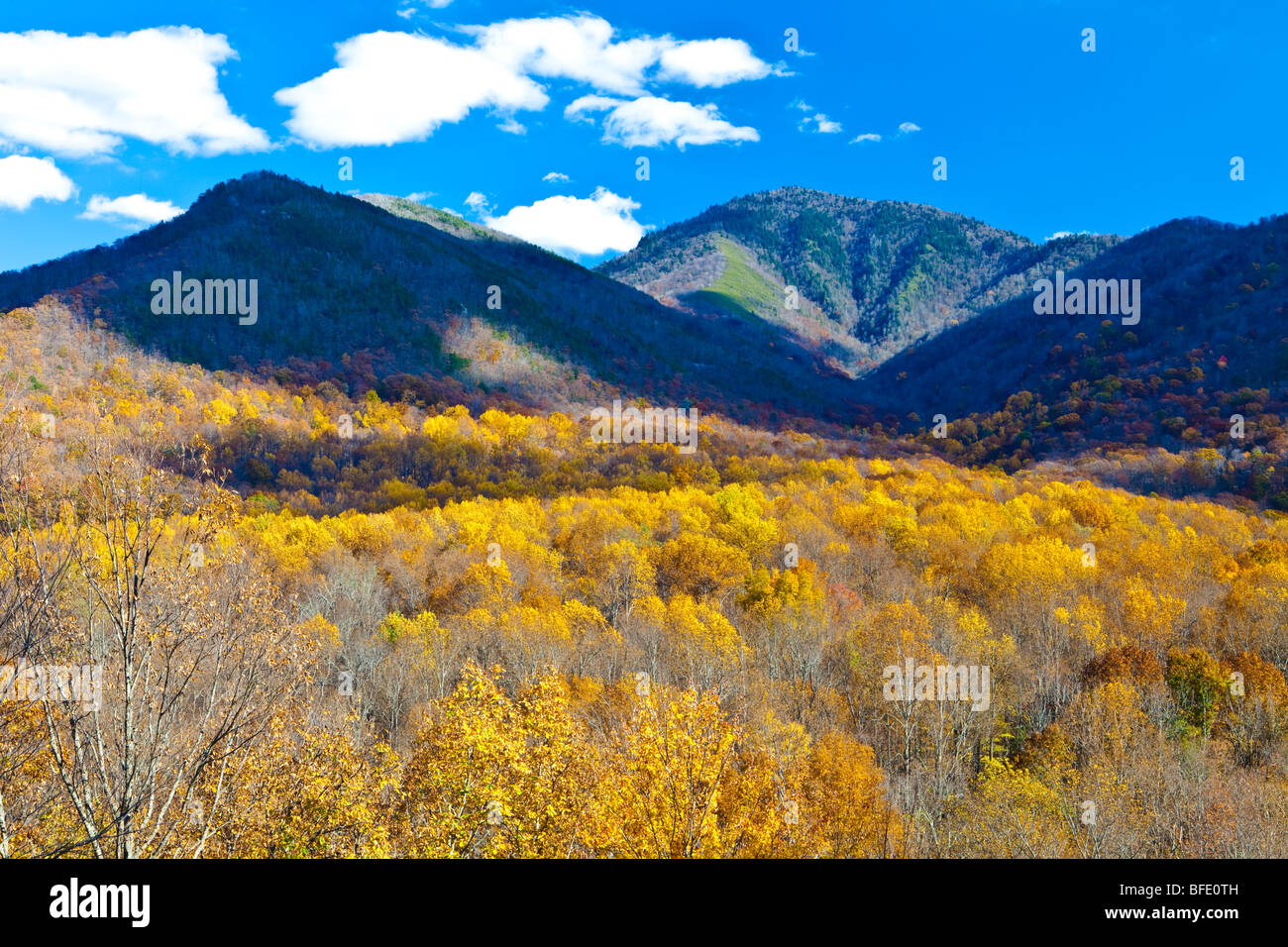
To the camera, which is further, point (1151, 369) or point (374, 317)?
point (374, 317)

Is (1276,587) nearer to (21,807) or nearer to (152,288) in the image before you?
(21,807)

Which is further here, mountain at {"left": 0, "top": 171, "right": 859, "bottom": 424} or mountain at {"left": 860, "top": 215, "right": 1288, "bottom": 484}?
mountain at {"left": 0, "top": 171, "right": 859, "bottom": 424}

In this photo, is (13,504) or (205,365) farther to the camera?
(205,365)

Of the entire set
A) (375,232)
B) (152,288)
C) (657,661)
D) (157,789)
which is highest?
(375,232)

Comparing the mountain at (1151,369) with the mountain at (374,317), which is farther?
the mountain at (374,317)

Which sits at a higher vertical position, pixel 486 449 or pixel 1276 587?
pixel 486 449

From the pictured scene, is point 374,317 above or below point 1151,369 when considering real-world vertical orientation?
above
